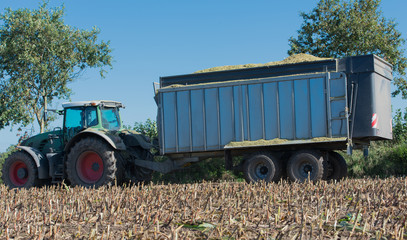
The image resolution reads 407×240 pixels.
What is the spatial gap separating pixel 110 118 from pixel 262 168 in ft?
15.2

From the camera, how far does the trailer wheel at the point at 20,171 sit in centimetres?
1323

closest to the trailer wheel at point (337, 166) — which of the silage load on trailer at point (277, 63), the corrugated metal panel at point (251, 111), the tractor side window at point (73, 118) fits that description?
the corrugated metal panel at point (251, 111)

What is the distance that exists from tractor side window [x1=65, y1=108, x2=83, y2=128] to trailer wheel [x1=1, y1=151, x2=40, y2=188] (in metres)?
1.40

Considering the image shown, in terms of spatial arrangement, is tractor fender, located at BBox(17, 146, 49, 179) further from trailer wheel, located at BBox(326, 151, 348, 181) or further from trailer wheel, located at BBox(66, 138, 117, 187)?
trailer wheel, located at BBox(326, 151, 348, 181)

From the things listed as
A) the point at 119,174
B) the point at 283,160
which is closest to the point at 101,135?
the point at 119,174

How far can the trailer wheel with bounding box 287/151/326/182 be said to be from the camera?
452 inches

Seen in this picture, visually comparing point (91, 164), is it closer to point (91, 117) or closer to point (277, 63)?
point (91, 117)

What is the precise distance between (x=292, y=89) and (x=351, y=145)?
1.93 meters

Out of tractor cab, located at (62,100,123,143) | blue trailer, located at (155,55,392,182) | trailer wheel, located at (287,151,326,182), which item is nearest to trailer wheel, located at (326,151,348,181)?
blue trailer, located at (155,55,392,182)

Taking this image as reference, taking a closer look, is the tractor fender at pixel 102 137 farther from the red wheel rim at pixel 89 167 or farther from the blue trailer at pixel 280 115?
the blue trailer at pixel 280 115

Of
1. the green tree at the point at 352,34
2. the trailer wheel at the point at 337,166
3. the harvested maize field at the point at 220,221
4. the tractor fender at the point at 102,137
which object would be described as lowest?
the harvested maize field at the point at 220,221

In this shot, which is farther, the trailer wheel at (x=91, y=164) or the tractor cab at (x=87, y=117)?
the tractor cab at (x=87, y=117)

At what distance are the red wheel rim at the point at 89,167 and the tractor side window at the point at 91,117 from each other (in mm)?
933

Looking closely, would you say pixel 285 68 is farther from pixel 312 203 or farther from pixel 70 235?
pixel 70 235
